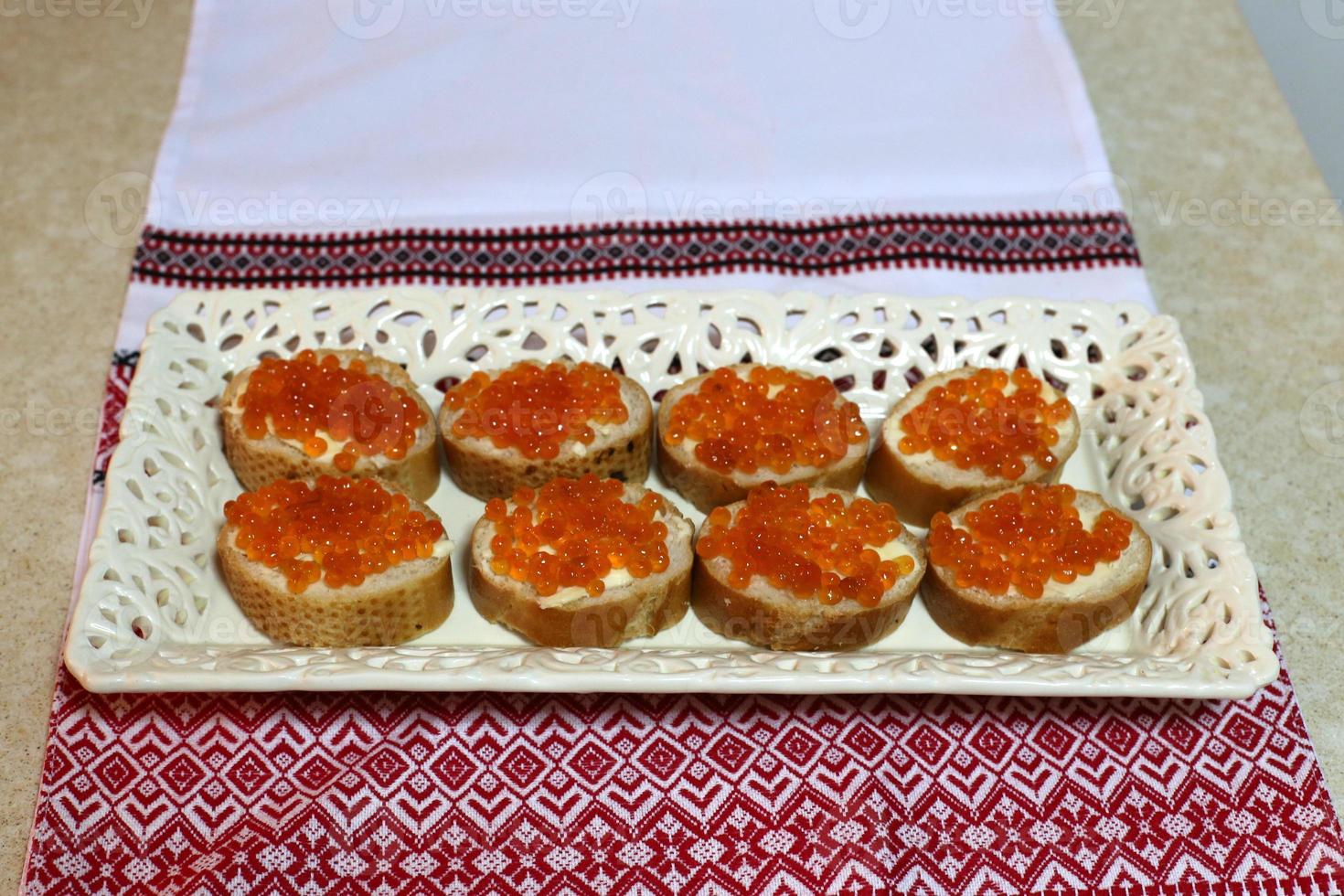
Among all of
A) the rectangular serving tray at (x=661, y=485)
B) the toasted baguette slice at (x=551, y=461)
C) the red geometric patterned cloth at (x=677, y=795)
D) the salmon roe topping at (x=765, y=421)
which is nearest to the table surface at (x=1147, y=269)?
the red geometric patterned cloth at (x=677, y=795)

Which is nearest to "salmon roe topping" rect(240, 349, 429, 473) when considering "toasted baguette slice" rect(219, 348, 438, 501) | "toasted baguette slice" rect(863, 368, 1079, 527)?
Result: "toasted baguette slice" rect(219, 348, 438, 501)

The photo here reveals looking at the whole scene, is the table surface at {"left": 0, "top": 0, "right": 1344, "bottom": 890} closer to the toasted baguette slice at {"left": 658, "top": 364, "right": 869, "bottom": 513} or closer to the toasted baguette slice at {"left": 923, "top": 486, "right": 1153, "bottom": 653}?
the toasted baguette slice at {"left": 923, "top": 486, "right": 1153, "bottom": 653}

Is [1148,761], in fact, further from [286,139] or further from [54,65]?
[54,65]

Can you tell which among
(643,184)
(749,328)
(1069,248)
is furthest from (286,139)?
(1069,248)

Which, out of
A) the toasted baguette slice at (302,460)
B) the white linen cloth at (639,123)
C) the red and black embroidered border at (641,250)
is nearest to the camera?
the toasted baguette slice at (302,460)

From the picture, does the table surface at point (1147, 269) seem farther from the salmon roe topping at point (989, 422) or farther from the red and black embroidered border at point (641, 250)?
the salmon roe topping at point (989, 422)
